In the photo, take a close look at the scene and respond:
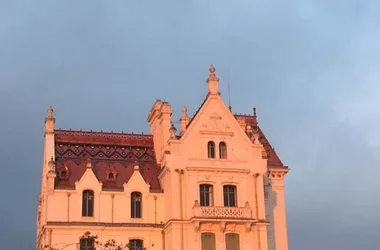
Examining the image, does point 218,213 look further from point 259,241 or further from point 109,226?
point 109,226

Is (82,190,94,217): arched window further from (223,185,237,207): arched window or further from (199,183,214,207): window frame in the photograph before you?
(223,185,237,207): arched window

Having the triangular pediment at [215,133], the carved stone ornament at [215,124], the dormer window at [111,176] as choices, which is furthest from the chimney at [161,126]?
the dormer window at [111,176]

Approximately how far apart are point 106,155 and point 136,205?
6.08 m

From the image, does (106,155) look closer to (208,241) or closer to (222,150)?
(222,150)

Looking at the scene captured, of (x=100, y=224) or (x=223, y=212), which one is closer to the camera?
(x=223, y=212)

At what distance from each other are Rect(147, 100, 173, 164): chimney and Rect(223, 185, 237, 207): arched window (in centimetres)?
696

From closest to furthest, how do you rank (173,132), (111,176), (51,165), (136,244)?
1. (51,165)
2. (136,244)
3. (173,132)
4. (111,176)

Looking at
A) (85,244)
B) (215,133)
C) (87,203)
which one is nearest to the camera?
(85,244)

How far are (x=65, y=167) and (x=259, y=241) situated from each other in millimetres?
17852

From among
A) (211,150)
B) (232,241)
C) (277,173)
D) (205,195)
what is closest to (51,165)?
(205,195)

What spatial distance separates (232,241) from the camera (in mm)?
58188

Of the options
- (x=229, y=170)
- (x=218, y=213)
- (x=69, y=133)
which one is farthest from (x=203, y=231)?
(x=69, y=133)

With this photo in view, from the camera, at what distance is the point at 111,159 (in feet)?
208

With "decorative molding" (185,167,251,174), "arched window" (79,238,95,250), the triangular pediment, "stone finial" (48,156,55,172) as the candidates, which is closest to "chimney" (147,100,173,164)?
the triangular pediment
